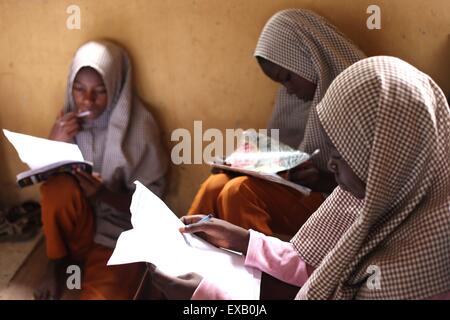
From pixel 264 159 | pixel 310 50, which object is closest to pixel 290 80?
pixel 310 50

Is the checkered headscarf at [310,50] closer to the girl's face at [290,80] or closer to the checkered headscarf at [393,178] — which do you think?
the girl's face at [290,80]

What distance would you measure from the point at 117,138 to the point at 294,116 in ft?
2.31

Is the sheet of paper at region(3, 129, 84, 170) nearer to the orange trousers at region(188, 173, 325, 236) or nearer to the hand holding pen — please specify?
the orange trousers at region(188, 173, 325, 236)

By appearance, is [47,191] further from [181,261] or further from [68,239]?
[181,261]

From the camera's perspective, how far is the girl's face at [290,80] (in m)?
1.93

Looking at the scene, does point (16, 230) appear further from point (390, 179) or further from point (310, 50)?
point (390, 179)

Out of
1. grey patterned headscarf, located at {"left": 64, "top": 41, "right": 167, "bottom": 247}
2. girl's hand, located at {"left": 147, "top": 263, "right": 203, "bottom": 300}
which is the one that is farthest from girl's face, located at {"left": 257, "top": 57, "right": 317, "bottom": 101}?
girl's hand, located at {"left": 147, "top": 263, "right": 203, "bottom": 300}

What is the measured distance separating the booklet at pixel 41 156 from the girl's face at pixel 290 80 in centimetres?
74

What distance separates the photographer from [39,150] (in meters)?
1.73

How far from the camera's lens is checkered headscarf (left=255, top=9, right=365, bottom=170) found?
6.02 ft

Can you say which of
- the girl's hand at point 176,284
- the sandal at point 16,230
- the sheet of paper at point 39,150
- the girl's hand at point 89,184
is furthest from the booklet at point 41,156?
the girl's hand at point 176,284

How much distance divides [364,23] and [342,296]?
3.89 feet

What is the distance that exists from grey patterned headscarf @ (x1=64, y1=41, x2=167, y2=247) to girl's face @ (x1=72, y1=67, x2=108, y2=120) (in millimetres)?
23
